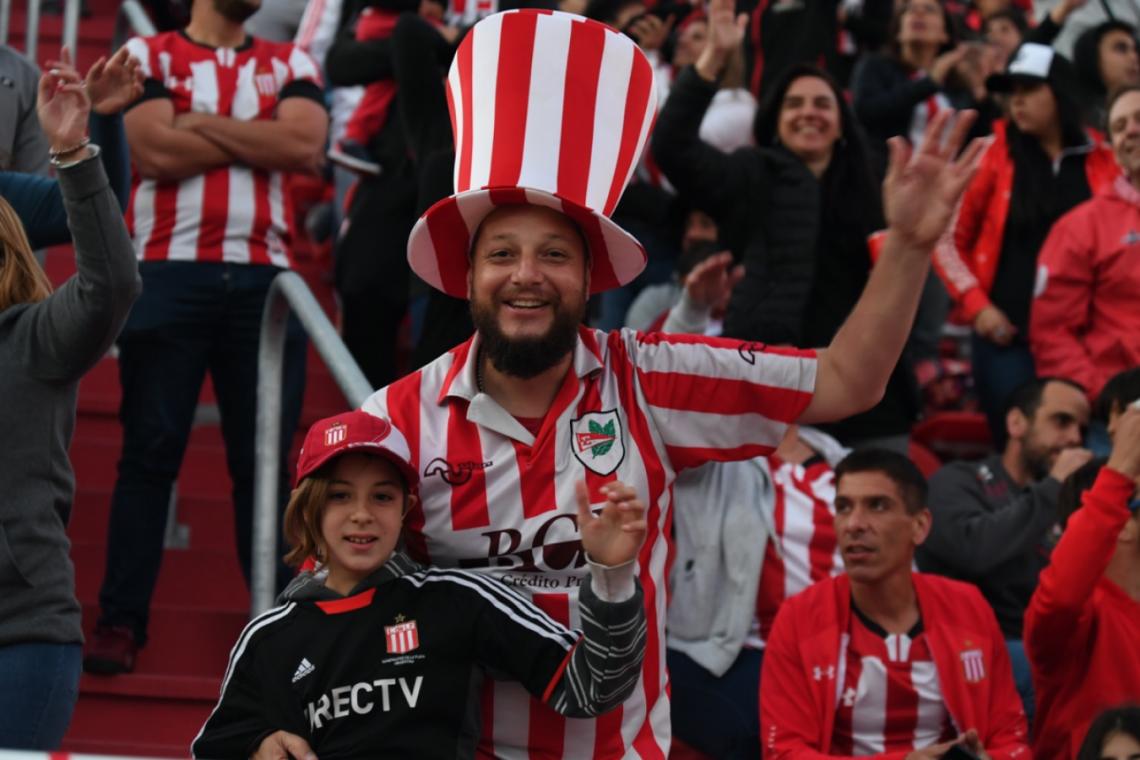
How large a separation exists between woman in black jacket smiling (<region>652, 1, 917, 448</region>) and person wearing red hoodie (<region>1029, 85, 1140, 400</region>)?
732 mm

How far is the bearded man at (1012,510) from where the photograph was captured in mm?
5824

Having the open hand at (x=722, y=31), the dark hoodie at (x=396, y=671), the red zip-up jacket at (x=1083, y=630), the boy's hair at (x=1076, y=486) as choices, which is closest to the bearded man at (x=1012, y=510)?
the boy's hair at (x=1076, y=486)

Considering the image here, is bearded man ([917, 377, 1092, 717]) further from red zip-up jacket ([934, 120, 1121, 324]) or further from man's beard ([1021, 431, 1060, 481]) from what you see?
red zip-up jacket ([934, 120, 1121, 324])

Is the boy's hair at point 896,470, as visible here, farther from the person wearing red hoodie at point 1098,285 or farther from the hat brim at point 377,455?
the hat brim at point 377,455

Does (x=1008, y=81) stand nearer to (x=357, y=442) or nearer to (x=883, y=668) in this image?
(x=883, y=668)

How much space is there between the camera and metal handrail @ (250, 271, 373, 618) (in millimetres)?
4480

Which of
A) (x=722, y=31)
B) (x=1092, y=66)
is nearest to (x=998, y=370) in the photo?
(x=722, y=31)

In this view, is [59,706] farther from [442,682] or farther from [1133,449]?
[1133,449]

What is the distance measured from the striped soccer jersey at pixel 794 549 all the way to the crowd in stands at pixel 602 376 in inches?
0.4

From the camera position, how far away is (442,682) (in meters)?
3.34

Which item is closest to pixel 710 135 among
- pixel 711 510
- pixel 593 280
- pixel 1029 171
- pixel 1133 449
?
pixel 1029 171

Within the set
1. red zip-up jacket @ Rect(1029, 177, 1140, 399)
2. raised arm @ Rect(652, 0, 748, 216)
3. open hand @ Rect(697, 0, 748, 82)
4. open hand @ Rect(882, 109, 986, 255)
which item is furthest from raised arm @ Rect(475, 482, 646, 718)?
red zip-up jacket @ Rect(1029, 177, 1140, 399)

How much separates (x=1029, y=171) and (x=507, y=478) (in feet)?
15.4

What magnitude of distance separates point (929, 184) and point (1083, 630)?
1970mm
